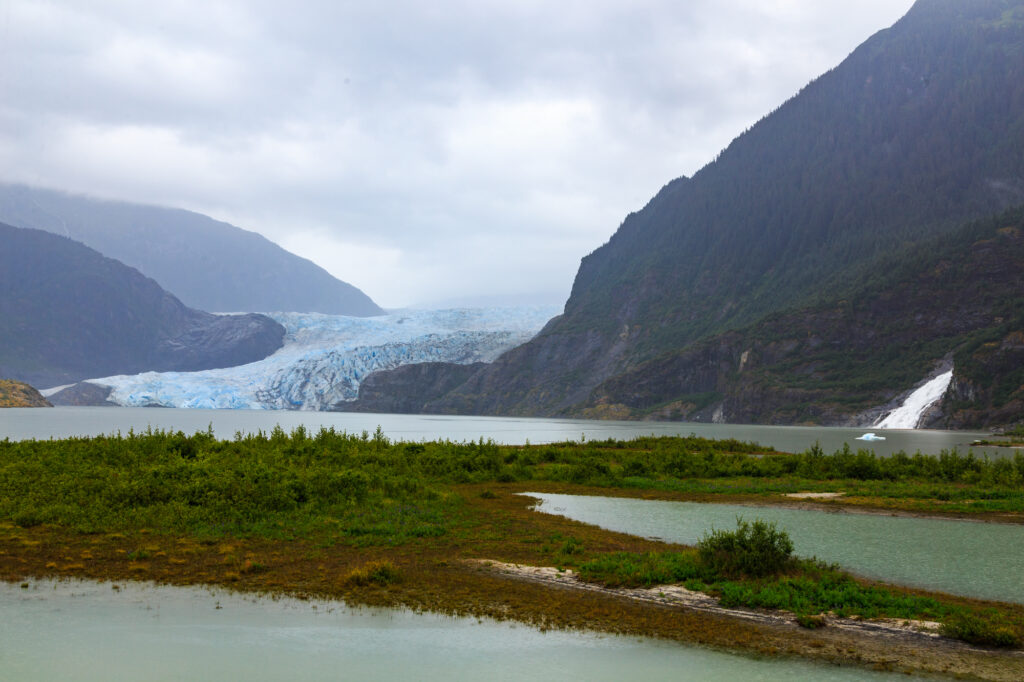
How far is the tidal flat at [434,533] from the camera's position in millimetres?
13234

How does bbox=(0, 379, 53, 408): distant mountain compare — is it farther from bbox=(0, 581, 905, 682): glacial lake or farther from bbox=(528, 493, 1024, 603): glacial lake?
bbox=(0, 581, 905, 682): glacial lake

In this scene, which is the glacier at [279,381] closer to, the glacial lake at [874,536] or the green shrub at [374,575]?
the glacial lake at [874,536]

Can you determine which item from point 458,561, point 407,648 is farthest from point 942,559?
point 407,648

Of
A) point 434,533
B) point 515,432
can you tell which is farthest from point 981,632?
point 515,432

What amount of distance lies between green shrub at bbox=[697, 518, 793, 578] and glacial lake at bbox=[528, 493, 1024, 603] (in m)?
2.71

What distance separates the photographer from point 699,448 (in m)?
54.4

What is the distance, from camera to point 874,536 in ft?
73.7

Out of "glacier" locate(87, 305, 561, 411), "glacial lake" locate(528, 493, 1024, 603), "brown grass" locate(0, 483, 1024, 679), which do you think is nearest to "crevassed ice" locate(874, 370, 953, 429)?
"glacial lake" locate(528, 493, 1024, 603)

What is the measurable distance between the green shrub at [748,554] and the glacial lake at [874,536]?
8.88 feet

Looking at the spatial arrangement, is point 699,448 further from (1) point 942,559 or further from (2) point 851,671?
(2) point 851,671

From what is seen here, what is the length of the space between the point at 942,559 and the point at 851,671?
993 cm

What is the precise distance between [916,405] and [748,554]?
126 metres

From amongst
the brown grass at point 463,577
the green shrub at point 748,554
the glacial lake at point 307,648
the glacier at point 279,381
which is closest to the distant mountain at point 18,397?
the glacier at point 279,381

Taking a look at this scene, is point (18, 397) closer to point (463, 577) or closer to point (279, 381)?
point (279, 381)
